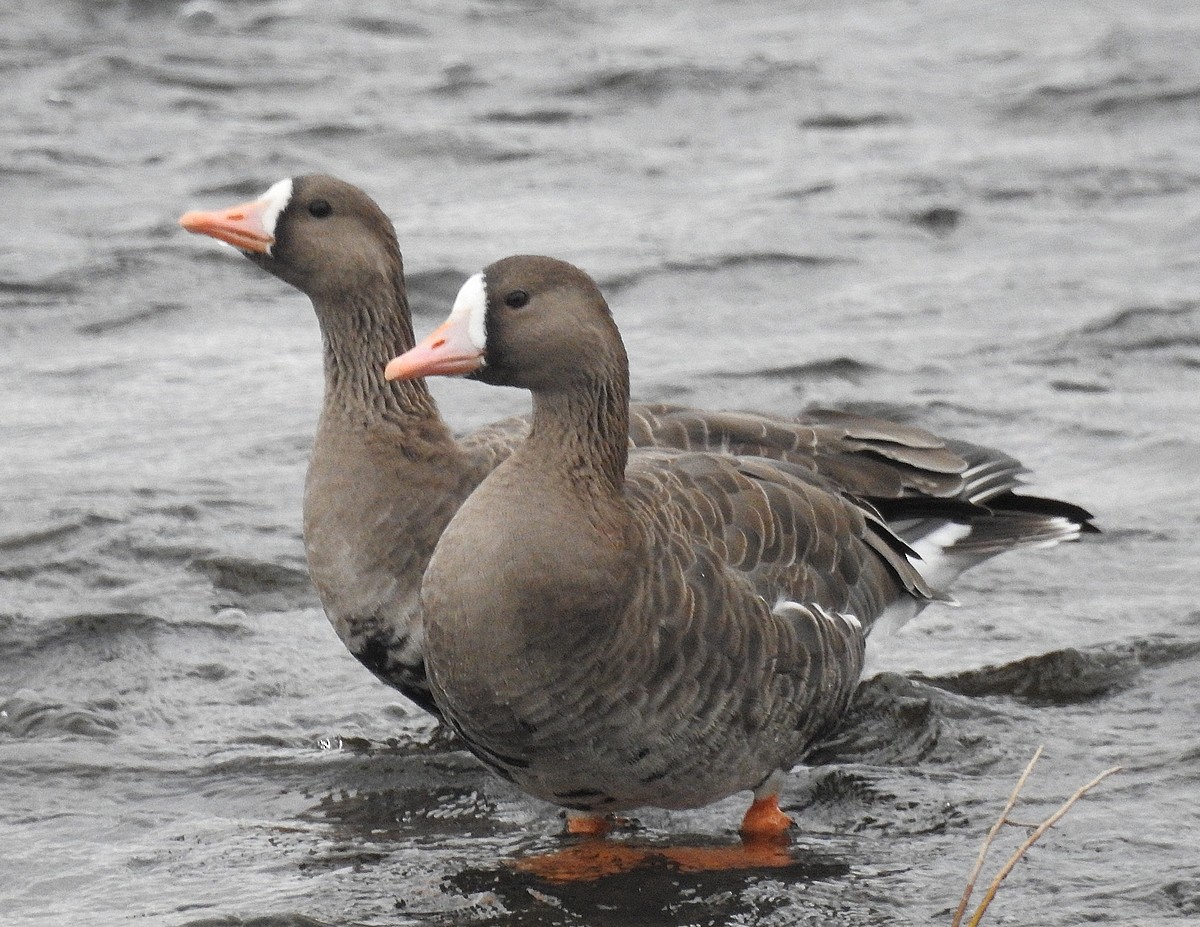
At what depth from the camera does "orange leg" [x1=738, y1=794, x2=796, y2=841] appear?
695 cm

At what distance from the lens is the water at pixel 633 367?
677 centimetres

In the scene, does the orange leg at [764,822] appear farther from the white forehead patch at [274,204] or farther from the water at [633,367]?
the white forehead patch at [274,204]

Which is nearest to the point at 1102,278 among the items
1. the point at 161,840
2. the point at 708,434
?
the point at 708,434

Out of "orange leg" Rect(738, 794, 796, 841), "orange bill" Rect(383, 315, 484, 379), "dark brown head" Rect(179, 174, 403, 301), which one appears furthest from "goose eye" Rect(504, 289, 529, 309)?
"orange leg" Rect(738, 794, 796, 841)

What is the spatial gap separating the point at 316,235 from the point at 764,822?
2.70 meters

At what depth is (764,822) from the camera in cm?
697

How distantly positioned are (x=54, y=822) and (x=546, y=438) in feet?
7.32

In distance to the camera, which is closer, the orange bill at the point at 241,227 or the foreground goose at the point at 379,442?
the foreground goose at the point at 379,442

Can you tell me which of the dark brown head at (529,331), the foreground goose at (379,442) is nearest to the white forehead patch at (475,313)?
the dark brown head at (529,331)

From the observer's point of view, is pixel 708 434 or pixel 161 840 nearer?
pixel 161 840

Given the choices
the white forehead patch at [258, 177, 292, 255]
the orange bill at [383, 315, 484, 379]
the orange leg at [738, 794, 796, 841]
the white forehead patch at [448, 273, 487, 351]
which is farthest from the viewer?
the white forehead patch at [258, 177, 292, 255]

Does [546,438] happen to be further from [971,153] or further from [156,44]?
[156,44]

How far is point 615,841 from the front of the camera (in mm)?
6953

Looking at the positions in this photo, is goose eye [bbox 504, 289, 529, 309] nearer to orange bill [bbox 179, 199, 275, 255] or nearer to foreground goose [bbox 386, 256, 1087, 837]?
foreground goose [bbox 386, 256, 1087, 837]
